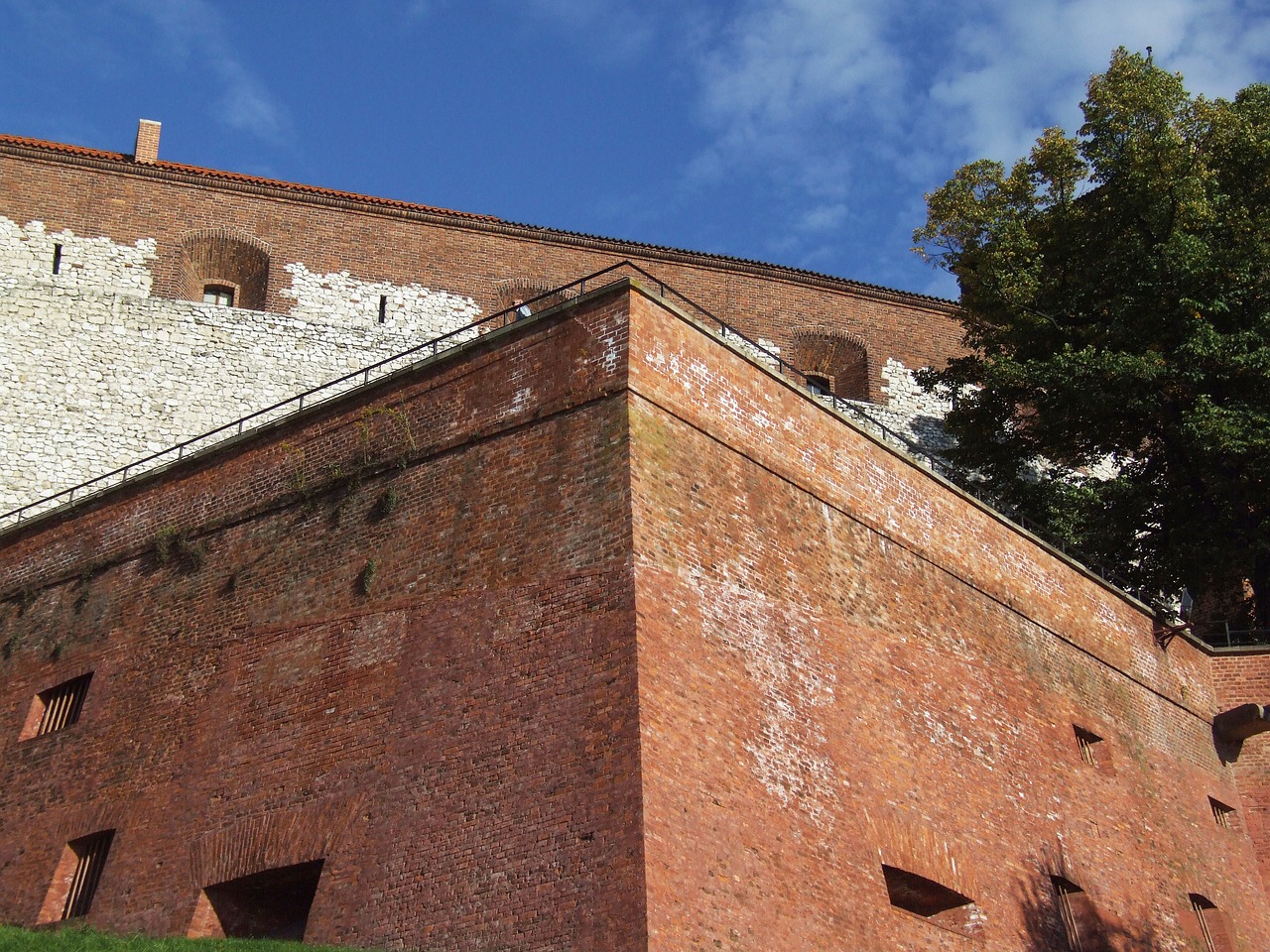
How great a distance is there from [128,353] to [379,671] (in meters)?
13.6

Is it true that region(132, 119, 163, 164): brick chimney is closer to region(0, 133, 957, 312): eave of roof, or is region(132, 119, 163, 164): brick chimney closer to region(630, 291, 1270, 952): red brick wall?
region(0, 133, 957, 312): eave of roof

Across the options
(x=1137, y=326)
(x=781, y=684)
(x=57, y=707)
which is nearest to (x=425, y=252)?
(x=1137, y=326)

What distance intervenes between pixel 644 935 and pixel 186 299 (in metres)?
19.4

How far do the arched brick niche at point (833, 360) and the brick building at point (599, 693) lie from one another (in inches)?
475

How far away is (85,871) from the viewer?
15.2 metres

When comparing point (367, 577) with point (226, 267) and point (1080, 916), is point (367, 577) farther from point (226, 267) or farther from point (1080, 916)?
point (226, 267)

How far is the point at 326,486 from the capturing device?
1631 cm

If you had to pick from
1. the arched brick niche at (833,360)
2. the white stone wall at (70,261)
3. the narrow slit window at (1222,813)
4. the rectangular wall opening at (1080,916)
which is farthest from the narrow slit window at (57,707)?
the arched brick niche at (833,360)

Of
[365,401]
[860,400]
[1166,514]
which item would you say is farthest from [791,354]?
[365,401]

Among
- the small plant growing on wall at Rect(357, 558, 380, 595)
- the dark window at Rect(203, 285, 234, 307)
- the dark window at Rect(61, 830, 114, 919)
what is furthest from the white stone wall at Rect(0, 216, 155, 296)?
the small plant growing on wall at Rect(357, 558, 380, 595)

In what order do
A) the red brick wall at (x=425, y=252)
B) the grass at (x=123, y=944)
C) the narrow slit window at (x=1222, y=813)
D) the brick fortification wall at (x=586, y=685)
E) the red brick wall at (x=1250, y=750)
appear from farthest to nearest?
the red brick wall at (x=425, y=252), the red brick wall at (x=1250, y=750), the narrow slit window at (x=1222, y=813), the grass at (x=123, y=944), the brick fortification wall at (x=586, y=685)

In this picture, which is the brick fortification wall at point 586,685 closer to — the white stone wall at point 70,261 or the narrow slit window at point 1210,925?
the narrow slit window at point 1210,925

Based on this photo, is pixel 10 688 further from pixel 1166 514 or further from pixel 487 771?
pixel 1166 514

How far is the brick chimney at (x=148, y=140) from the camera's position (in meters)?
28.7
